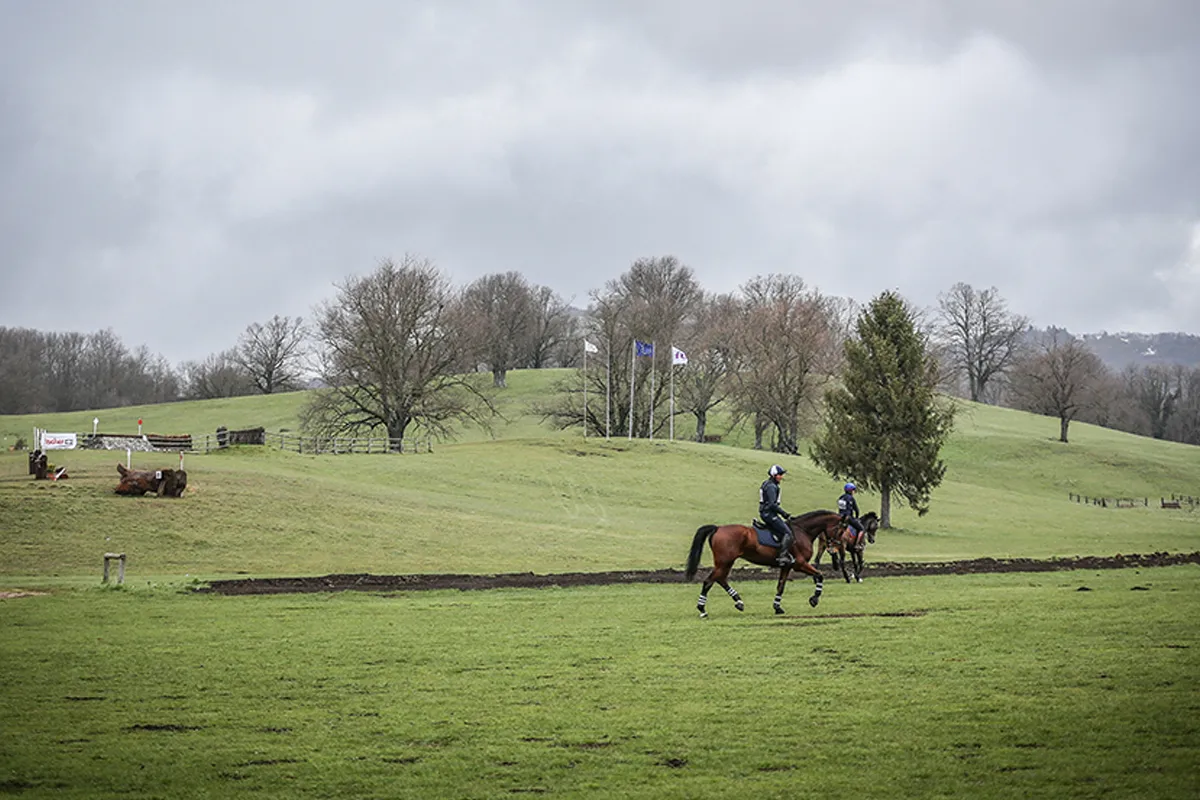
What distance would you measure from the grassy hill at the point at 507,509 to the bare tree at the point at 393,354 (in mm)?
7341

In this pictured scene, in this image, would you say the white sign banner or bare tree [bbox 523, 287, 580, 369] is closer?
the white sign banner

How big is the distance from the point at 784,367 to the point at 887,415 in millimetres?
37596

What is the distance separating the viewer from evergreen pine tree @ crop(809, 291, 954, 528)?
57.2 m

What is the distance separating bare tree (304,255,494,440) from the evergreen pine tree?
39.5 meters

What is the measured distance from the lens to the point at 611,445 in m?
85.7

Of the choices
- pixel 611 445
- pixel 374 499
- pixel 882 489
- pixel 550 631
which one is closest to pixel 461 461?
pixel 611 445

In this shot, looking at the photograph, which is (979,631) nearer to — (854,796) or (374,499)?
(854,796)

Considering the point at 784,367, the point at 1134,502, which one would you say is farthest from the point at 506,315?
the point at 1134,502

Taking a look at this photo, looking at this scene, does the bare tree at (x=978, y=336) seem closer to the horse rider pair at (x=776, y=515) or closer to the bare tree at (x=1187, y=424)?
the bare tree at (x=1187, y=424)

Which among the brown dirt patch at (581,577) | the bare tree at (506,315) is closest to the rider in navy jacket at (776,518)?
the brown dirt patch at (581,577)

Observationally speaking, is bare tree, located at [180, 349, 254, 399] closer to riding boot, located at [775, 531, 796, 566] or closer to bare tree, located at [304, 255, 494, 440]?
bare tree, located at [304, 255, 494, 440]

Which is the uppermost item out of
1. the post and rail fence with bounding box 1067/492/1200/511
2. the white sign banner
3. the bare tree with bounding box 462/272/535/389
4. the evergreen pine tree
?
the bare tree with bounding box 462/272/535/389

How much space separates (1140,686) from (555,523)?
43813 mm

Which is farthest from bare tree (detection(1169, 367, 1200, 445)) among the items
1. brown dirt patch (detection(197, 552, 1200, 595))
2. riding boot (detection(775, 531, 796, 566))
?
riding boot (detection(775, 531, 796, 566))
